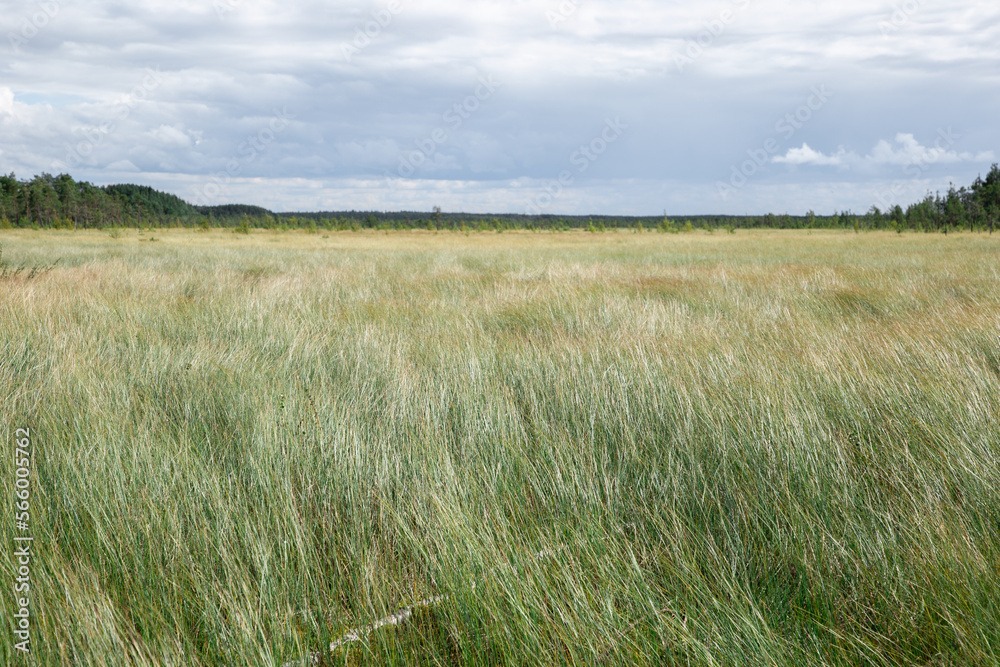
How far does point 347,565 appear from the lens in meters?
1.84

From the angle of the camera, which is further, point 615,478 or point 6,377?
point 6,377

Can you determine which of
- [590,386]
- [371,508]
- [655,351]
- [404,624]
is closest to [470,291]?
[655,351]

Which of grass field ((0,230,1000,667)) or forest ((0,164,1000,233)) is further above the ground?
forest ((0,164,1000,233))

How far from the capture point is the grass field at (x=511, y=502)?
4.82ft

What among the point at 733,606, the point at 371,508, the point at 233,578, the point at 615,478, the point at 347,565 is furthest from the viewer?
the point at 615,478

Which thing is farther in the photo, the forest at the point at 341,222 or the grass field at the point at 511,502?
the forest at the point at 341,222

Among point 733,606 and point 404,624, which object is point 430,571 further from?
point 733,606

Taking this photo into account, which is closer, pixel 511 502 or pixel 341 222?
pixel 511 502

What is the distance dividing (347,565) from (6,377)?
305 cm

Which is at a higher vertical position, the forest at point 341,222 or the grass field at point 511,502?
the forest at point 341,222

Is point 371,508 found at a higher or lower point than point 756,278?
lower

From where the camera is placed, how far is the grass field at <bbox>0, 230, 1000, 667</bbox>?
1.47m

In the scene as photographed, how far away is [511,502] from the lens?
210 cm

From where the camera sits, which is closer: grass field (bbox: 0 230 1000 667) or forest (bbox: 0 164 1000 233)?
grass field (bbox: 0 230 1000 667)
